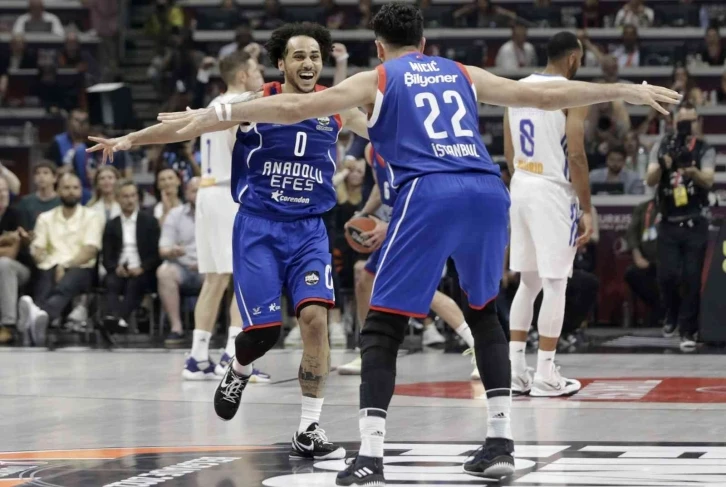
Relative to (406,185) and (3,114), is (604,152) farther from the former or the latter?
(406,185)

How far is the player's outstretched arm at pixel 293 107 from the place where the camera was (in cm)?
513

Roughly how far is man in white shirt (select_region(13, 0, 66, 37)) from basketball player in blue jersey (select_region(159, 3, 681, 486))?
15292 millimetres

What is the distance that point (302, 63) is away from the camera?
6.43m

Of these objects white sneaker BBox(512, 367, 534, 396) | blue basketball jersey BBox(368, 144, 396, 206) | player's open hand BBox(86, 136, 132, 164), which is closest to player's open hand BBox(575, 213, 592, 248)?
white sneaker BBox(512, 367, 534, 396)

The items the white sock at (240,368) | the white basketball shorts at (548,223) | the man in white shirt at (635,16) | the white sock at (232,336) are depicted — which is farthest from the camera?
the man in white shirt at (635,16)

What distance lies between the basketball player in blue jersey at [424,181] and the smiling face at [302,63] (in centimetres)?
104

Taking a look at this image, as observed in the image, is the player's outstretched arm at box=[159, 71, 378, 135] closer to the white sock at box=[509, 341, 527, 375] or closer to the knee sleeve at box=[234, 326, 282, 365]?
the knee sleeve at box=[234, 326, 282, 365]

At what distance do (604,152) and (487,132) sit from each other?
9.00 feet

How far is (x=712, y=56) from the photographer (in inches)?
677

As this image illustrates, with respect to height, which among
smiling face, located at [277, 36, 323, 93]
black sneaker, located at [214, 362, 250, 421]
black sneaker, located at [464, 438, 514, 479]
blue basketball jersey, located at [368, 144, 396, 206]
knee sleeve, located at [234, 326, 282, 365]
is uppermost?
smiling face, located at [277, 36, 323, 93]

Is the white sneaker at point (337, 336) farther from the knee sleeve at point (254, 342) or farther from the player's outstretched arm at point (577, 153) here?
the knee sleeve at point (254, 342)

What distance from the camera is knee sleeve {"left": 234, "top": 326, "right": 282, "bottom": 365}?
6.29m

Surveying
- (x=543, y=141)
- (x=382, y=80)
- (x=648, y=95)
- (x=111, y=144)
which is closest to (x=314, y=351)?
(x=111, y=144)

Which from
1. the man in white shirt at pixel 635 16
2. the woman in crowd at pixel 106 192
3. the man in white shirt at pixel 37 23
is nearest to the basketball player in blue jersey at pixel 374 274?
the woman in crowd at pixel 106 192
